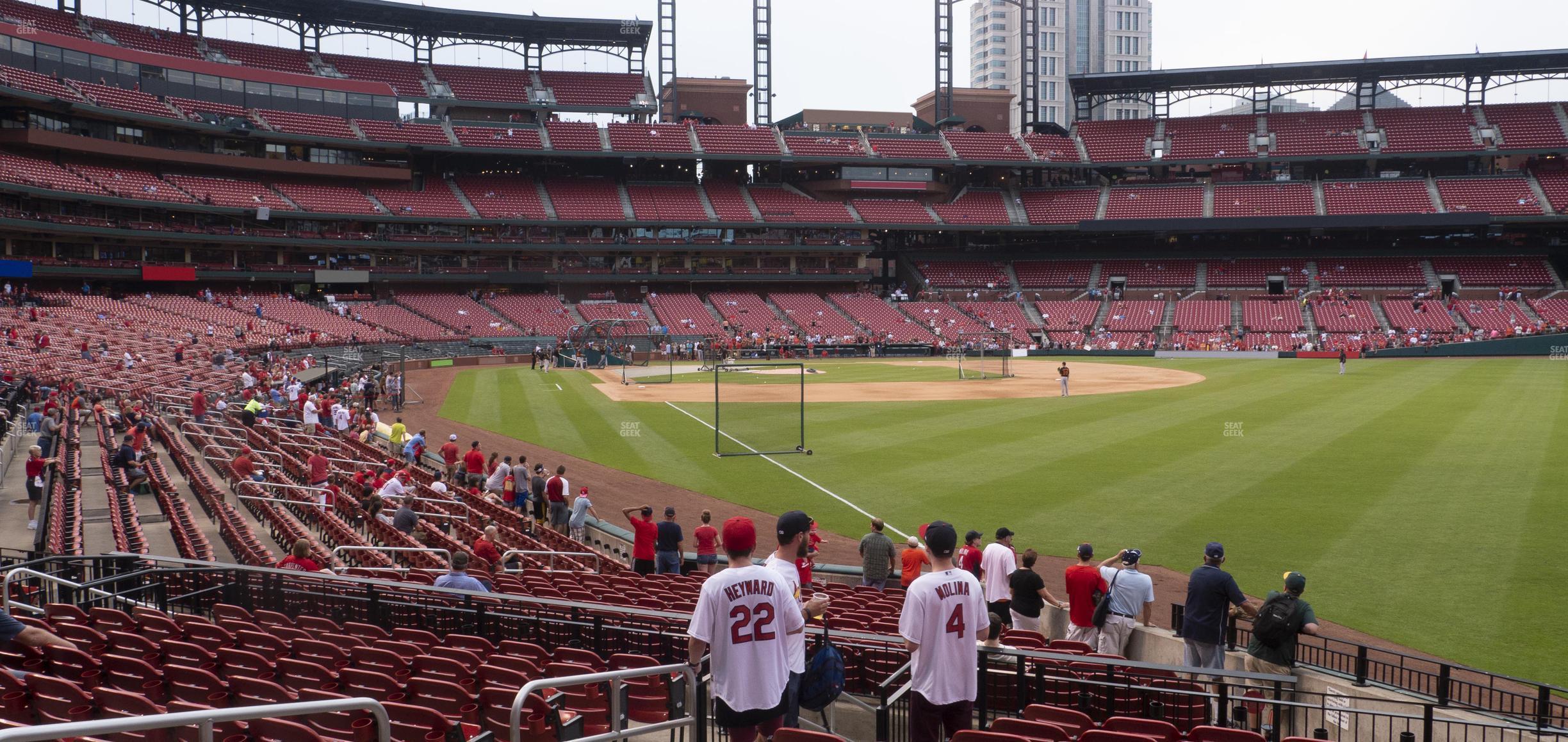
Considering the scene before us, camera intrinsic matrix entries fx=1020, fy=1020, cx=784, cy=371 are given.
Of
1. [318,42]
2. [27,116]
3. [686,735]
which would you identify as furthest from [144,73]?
[686,735]

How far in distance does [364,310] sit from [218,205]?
10.7 m

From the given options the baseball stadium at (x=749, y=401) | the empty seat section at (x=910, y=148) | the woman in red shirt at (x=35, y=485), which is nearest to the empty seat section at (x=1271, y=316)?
the baseball stadium at (x=749, y=401)

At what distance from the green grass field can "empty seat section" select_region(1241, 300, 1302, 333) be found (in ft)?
82.3

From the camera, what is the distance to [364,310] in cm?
6744

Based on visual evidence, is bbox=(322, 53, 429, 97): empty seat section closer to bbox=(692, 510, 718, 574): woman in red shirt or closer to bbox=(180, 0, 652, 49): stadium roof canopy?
bbox=(180, 0, 652, 49): stadium roof canopy

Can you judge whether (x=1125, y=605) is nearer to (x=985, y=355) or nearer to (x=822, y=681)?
(x=822, y=681)

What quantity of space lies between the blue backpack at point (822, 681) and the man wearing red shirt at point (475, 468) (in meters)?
18.0

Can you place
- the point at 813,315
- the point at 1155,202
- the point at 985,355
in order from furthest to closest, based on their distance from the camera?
the point at 1155,202 < the point at 813,315 < the point at 985,355

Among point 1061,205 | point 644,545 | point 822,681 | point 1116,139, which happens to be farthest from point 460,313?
point 822,681

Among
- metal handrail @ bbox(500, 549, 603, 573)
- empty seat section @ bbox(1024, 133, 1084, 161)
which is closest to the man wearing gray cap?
metal handrail @ bbox(500, 549, 603, 573)

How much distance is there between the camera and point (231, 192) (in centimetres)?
6738

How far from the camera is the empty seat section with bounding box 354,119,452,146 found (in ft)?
248

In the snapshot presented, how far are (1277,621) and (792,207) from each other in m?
76.8

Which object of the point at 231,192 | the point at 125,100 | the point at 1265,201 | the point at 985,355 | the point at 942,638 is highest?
the point at 125,100
